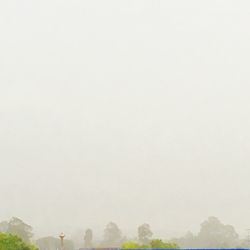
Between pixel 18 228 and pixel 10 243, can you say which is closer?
pixel 10 243

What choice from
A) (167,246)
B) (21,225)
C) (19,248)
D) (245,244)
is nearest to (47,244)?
(21,225)

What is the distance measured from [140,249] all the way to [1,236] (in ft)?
89.4

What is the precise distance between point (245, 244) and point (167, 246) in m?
136

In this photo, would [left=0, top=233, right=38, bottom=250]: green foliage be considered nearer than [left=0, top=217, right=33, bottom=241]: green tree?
Yes

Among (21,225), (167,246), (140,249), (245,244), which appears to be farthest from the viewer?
(245,244)

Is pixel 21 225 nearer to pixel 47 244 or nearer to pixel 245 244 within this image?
pixel 47 244

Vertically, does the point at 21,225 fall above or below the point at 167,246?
above

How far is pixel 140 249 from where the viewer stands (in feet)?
188

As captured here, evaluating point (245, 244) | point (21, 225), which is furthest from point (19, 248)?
point (245, 244)

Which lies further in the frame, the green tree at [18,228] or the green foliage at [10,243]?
the green tree at [18,228]

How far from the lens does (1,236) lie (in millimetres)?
74312

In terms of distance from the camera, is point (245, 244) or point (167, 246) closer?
point (167, 246)

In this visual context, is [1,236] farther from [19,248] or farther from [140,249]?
[140,249]

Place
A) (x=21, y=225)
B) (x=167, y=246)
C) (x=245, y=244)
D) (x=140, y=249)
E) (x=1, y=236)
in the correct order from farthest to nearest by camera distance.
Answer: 1. (x=245, y=244)
2. (x=21, y=225)
3. (x=1, y=236)
4. (x=167, y=246)
5. (x=140, y=249)
